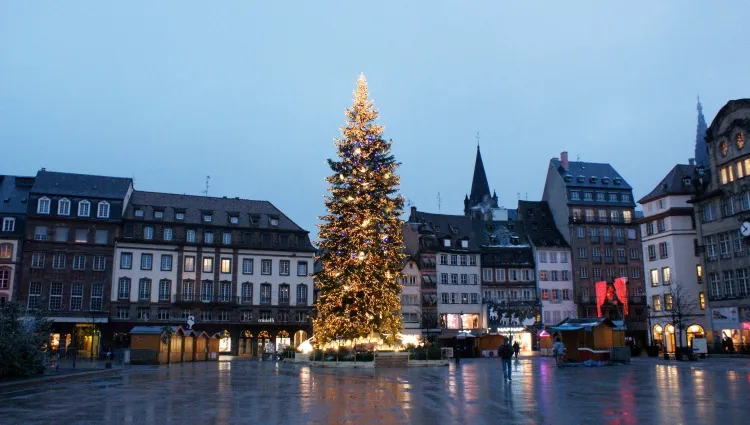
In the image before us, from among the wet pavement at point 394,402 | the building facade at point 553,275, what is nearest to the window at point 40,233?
the wet pavement at point 394,402

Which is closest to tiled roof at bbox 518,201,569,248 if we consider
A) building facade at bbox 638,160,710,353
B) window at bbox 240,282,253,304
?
building facade at bbox 638,160,710,353

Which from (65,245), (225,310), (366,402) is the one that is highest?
(65,245)

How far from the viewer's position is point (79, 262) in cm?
6731

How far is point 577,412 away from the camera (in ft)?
51.0

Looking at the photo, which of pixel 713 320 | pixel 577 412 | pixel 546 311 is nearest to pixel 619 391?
pixel 577 412

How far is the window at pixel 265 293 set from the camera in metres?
73.8

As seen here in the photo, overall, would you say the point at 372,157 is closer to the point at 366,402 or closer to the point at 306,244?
the point at 366,402

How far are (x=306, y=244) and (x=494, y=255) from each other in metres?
23.6

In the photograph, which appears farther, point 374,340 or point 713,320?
point 713,320

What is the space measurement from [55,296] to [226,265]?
55.5 feet

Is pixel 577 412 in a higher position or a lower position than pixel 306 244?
lower

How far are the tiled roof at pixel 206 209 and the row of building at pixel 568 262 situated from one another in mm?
17097

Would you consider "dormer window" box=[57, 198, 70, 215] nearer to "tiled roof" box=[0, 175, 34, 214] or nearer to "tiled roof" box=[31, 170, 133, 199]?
"tiled roof" box=[31, 170, 133, 199]

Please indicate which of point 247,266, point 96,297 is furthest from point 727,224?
point 96,297
